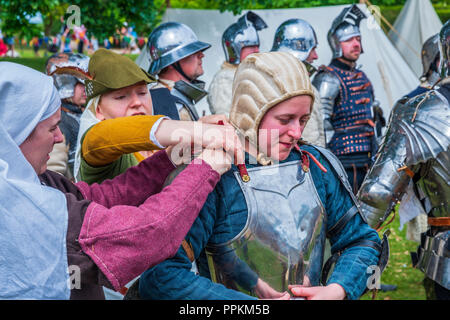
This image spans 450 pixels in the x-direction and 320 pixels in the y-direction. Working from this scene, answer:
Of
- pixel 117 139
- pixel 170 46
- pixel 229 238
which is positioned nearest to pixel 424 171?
pixel 229 238

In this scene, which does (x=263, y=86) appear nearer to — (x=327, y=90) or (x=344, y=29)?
(x=327, y=90)

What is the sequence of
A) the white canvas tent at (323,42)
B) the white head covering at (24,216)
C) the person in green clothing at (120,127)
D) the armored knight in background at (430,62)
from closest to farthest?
1. the white head covering at (24,216)
2. the person in green clothing at (120,127)
3. the armored knight in background at (430,62)
4. the white canvas tent at (323,42)

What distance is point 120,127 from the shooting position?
1776mm

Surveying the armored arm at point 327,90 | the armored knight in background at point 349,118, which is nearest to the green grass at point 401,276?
the armored knight in background at point 349,118

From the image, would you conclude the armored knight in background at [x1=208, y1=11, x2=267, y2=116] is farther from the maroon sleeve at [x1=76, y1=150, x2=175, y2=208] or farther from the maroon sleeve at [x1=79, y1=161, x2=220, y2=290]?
the maroon sleeve at [x1=79, y1=161, x2=220, y2=290]

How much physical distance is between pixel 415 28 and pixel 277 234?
31.9 feet

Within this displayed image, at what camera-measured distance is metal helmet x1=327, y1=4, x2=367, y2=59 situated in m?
6.35

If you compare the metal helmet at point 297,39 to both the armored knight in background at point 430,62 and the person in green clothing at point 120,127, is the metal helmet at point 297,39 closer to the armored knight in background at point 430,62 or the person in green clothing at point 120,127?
the armored knight in background at point 430,62

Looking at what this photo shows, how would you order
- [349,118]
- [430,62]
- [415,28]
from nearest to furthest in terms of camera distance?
[349,118] → [430,62] → [415,28]

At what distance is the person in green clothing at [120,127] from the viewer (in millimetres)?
1646

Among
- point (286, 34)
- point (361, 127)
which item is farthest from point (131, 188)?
point (286, 34)

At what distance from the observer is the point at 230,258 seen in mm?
1873

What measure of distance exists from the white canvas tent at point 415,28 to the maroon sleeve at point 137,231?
977 cm
